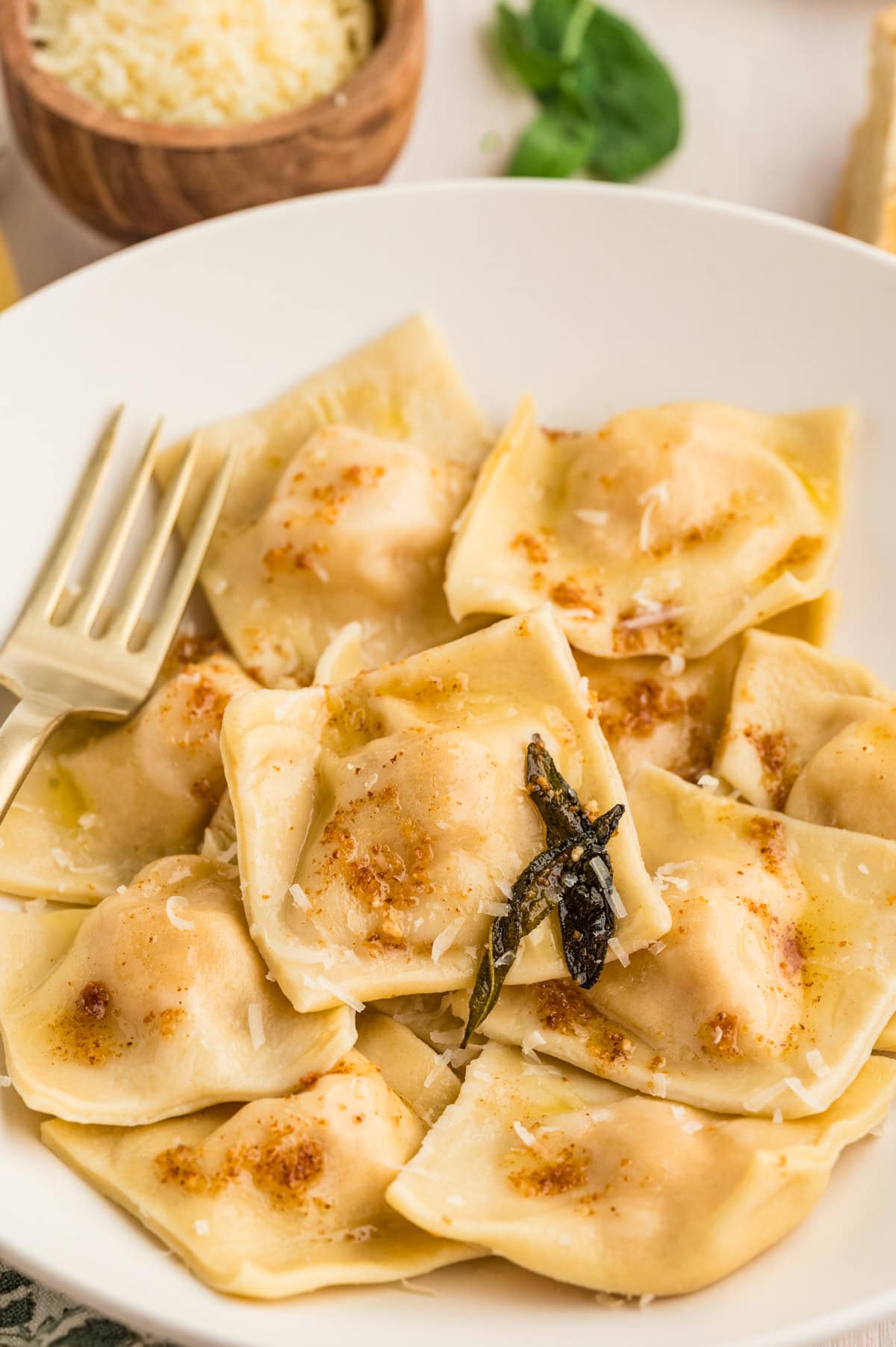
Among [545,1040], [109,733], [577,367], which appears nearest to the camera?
[545,1040]

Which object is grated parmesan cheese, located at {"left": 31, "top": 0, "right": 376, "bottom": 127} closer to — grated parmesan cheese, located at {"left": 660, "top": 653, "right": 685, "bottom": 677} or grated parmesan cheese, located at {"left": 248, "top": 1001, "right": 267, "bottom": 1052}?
grated parmesan cheese, located at {"left": 660, "top": 653, "right": 685, "bottom": 677}

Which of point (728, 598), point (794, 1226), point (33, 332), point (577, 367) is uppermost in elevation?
point (33, 332)

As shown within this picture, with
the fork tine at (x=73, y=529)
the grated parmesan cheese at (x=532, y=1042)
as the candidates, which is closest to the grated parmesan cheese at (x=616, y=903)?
the grated parmesan cheese at (x=532, y=1042)

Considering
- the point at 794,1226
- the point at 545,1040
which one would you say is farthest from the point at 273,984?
the point at 794,1226

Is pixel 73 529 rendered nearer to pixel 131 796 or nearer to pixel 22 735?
pixel 22 735

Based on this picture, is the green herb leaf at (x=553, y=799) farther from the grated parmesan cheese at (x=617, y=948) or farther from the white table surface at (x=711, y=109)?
the white table surface at (x=711, y=109)

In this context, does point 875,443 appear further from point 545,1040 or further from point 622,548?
point 545,1040

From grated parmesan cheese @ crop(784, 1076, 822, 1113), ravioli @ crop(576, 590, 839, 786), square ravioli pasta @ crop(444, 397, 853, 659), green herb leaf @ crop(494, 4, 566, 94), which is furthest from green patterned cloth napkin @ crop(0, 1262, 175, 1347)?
green herb leaf @ crop(494, 4, 566, 94)
